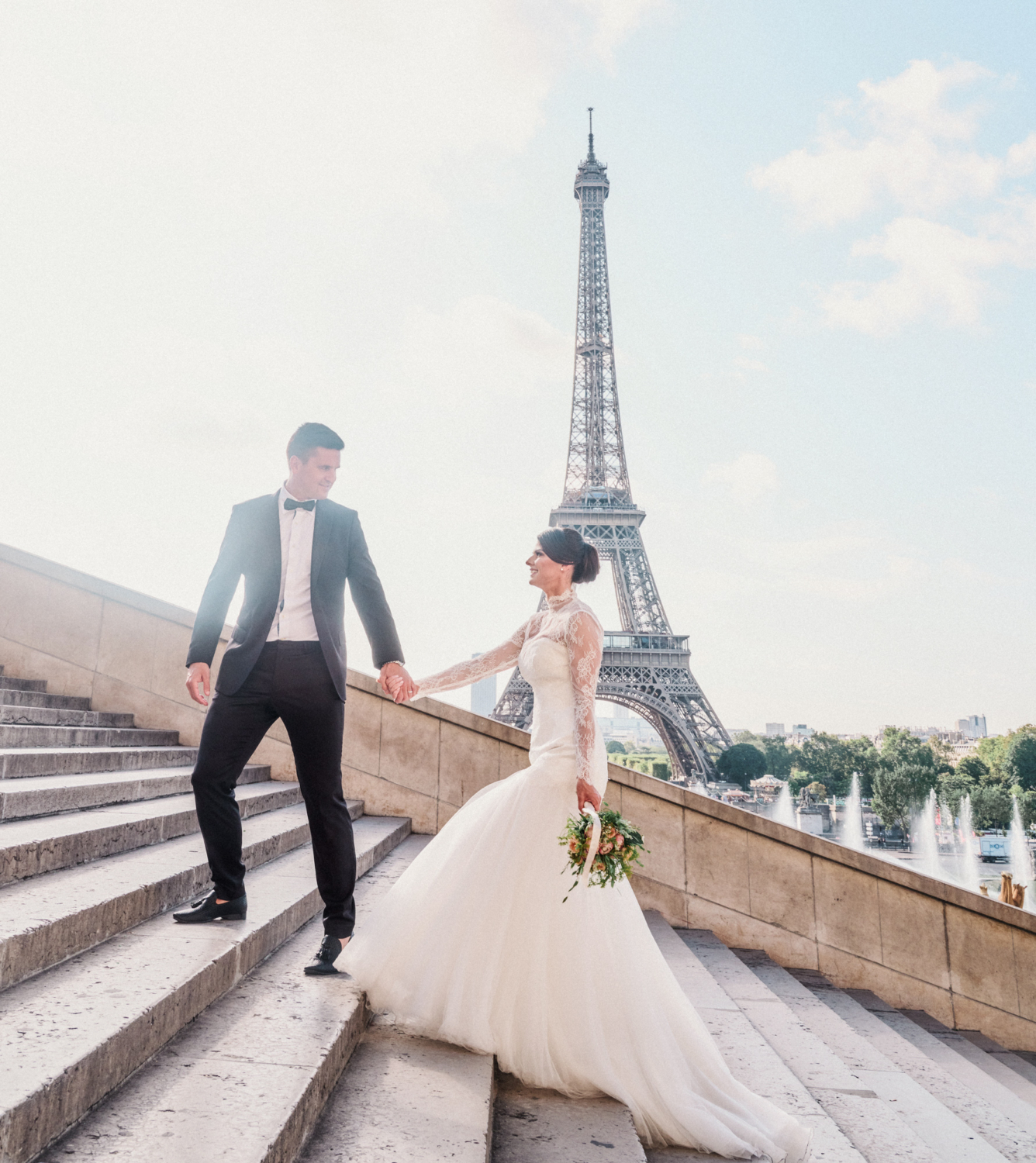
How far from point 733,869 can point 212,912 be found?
4.16 m

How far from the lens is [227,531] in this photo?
3.02 metres

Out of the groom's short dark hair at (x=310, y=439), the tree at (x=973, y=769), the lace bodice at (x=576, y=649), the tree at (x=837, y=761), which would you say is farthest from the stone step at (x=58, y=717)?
the tree at (x=973, y=769)

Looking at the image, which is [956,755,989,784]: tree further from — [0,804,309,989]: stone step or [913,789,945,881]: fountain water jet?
[0,804,309,989]: stone step

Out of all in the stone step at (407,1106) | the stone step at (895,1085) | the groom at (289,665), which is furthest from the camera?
the stone step at (895,1085)

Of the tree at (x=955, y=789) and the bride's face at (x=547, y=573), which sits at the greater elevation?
the bride's face at (x=547, y=573)

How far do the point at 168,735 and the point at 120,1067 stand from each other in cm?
458

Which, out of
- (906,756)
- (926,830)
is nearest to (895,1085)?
(926,830)

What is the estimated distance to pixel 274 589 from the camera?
9.46 ft

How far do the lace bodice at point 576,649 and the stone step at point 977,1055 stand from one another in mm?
4012

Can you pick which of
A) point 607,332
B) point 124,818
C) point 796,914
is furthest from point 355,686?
point 607,332

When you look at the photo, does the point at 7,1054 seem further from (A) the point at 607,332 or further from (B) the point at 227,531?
(A) the point at 607,332

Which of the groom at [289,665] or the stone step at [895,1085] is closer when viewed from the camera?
the groom at [289,665]

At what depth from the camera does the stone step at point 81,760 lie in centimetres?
385

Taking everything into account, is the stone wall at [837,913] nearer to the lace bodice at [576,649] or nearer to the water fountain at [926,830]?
the lace bodice at [576,649]
